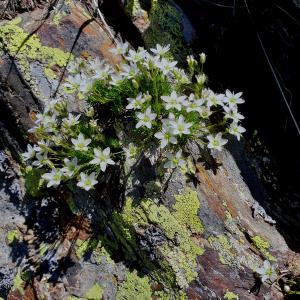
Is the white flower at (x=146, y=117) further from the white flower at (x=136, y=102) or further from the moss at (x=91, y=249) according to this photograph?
the moss at (x=91, y=249)

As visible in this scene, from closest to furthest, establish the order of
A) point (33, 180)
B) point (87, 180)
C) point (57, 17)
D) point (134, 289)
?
point (87, 180) < point (134, 289) < point (33, 180) < point (57, 17)

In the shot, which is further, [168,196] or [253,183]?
[253,183]

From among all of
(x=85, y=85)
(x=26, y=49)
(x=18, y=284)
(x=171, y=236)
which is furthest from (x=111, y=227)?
(x=26, y=49)

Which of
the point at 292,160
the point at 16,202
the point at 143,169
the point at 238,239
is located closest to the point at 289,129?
the point at 292,160

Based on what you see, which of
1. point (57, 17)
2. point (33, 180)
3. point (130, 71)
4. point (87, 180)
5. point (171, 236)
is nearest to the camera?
point (87, 180)

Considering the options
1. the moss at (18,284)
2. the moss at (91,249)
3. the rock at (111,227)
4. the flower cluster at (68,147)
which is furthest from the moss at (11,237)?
the flower cluster at (68,147)

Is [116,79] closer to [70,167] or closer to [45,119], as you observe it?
[45,119]

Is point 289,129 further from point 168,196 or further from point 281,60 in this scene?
point 168,196
